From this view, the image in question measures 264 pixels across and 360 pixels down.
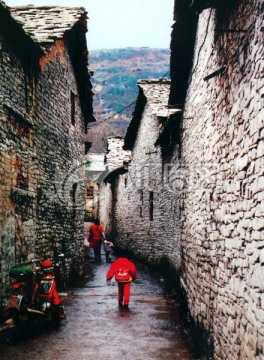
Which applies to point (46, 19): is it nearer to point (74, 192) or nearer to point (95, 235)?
point (74, 192)

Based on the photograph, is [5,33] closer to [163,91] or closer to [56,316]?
[56,316]

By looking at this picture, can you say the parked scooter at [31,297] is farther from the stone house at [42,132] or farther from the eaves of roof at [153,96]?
the eaves of roof at [153,96]

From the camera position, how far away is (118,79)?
8531 cm

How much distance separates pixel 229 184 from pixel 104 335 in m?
3.52

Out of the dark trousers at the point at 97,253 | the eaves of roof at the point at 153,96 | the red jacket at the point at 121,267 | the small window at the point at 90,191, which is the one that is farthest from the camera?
the small window at the point at 90,191

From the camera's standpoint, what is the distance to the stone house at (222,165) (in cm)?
378

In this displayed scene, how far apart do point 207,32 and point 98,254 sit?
1315 cm

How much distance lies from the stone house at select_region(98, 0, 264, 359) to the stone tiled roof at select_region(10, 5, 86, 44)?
307 centimetres

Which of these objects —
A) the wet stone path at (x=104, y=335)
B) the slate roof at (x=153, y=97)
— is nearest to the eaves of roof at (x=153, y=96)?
the slate roof at (x=153, y=97)

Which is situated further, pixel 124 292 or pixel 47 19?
pixel 47 19

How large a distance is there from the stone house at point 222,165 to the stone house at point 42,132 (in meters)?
3.05

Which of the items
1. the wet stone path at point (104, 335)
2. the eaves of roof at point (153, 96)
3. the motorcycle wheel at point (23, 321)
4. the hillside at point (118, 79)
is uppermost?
the hillside at point (118, 79)

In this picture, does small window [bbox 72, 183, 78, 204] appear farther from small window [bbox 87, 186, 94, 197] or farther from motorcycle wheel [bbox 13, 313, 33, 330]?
small window [bbox 87, 186, 94, 197]

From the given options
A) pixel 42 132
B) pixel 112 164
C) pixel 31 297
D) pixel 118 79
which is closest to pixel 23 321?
pixel 31 297
